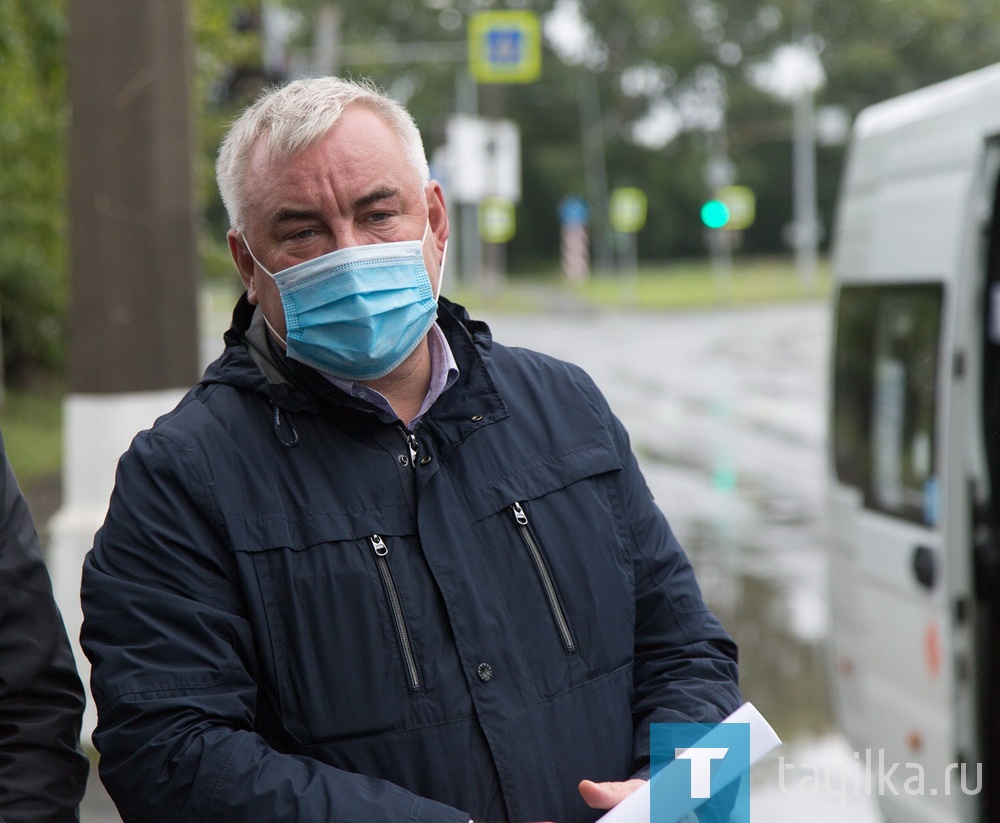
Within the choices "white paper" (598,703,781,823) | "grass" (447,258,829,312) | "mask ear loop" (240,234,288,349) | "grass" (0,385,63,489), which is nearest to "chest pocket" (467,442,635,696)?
"white paper" (598,703,781,823)

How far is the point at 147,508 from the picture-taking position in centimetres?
206

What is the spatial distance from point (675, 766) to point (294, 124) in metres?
1.11

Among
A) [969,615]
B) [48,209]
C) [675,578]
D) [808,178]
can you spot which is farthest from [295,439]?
[808,178]

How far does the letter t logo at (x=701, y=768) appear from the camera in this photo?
1.98 meters

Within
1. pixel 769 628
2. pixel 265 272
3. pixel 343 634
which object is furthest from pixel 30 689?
pixel 769 628

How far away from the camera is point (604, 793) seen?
2.08 metres

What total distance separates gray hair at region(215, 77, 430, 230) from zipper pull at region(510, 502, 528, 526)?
565 mm

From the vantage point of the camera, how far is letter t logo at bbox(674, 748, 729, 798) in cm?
198

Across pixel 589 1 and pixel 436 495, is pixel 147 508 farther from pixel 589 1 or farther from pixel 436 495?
pixel 589 1

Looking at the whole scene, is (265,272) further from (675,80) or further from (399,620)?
(675,80)

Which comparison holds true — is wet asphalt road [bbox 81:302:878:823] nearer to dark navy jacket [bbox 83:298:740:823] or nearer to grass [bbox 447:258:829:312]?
dark navy jacket [bbox 83:298:740:823]

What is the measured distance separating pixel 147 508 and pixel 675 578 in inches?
34.2

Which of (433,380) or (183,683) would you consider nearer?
(183,683)

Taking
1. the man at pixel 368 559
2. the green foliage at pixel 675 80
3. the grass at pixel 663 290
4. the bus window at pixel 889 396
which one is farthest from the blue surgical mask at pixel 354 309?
the green foliage at pixel 675 80
